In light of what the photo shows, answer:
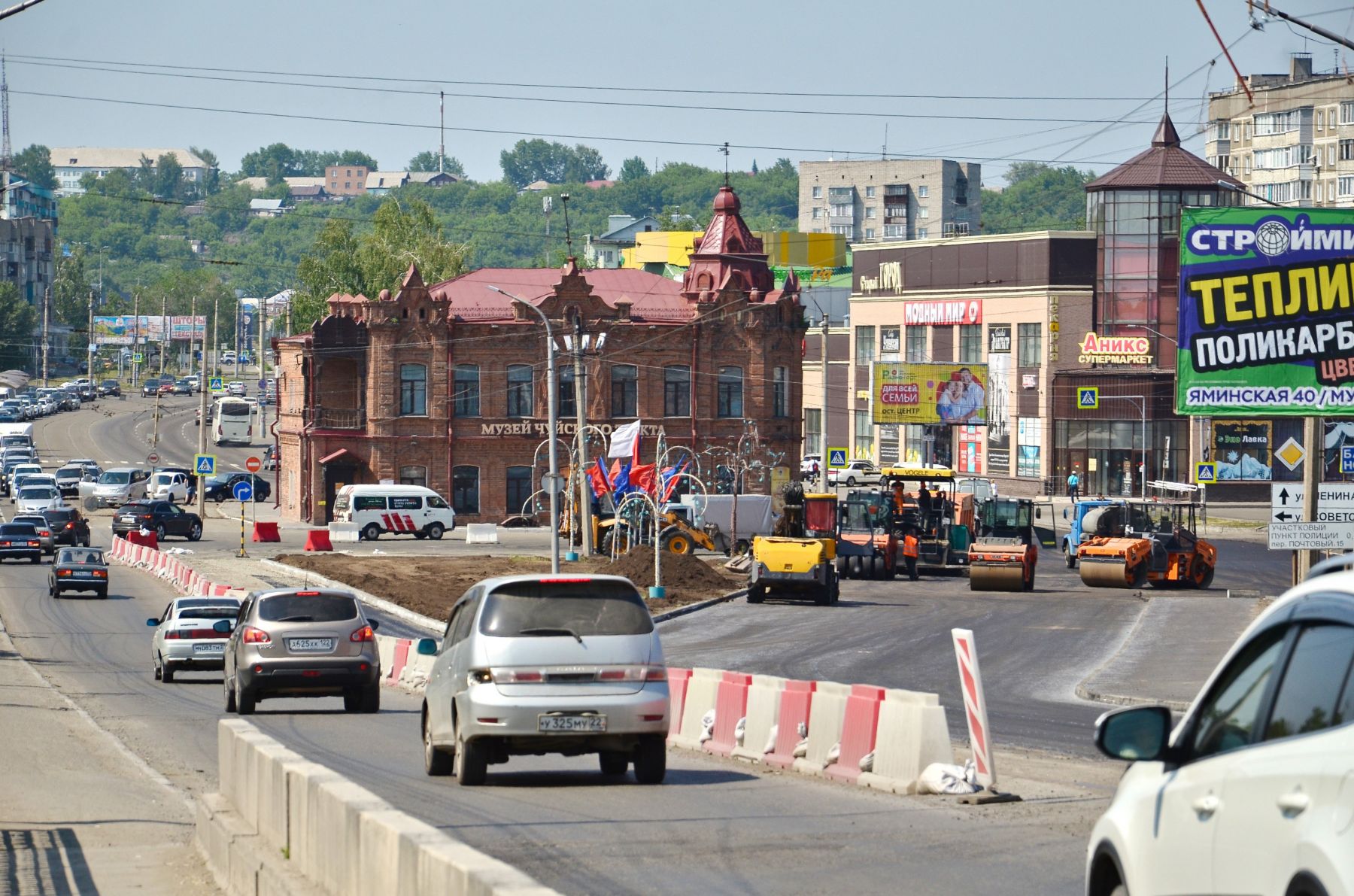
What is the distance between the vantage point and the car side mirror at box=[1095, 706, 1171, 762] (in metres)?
5.98

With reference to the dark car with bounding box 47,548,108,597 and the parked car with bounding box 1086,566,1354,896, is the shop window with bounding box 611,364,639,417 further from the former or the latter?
the parked car with bounding box 1086,566,1354,896

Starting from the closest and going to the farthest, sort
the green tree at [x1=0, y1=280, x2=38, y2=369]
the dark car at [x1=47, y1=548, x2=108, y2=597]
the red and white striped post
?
the red and white striped post < the dark car at [x1=47, y1=548, x2=108, y2=597] < the green tree at [x1=0, y1=280, x2=38, y2=369]

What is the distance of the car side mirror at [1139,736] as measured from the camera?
235 inches

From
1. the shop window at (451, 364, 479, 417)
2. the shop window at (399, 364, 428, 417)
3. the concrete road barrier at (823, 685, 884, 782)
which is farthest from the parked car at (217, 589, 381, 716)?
the shop window at (451, 364, 479, 417)

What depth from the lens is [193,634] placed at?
30.0 m

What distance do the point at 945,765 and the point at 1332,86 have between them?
482 ft

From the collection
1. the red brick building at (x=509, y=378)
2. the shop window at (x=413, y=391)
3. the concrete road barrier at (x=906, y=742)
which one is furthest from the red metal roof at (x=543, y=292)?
the concrete road barrier at (x=906, y=742)

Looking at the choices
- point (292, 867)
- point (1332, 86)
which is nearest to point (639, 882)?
point (292, 867)

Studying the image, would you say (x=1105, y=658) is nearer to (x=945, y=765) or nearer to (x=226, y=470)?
(x=945, y=765)

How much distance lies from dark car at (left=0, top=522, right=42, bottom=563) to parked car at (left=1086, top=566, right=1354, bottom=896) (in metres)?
60.3

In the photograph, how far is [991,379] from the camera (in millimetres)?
115250

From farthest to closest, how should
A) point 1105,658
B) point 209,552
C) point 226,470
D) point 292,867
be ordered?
point 226,470 → point 209,552 → point 1105,658 → point 292,867

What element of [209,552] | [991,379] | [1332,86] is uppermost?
[1332,86]

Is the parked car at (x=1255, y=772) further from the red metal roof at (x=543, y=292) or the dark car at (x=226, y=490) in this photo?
the dark car at (x=226, y=490)
